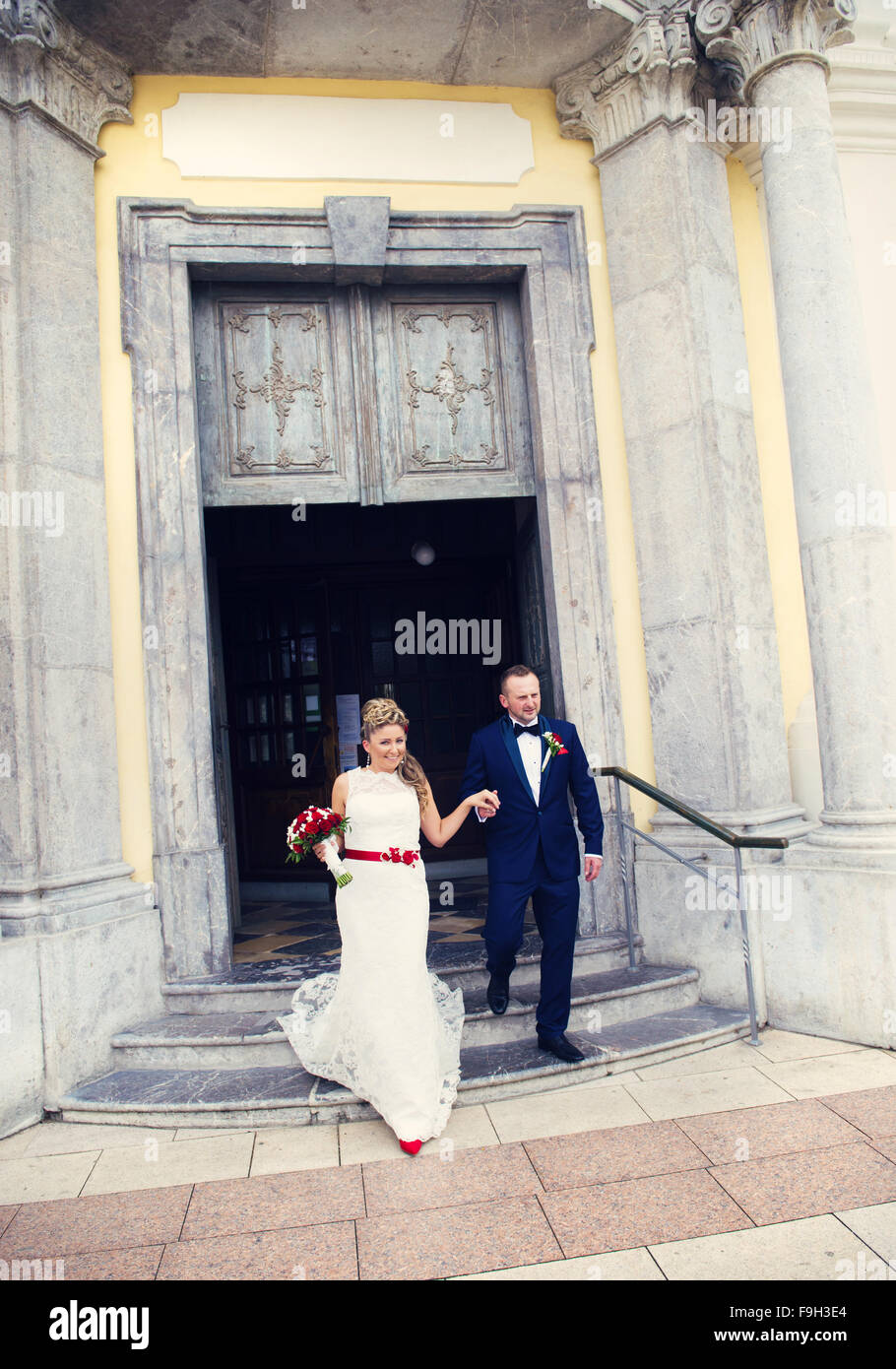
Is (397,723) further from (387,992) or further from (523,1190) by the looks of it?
(523,1190)

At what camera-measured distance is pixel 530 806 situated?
4.06 m

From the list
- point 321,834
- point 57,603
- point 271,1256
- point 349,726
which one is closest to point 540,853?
point 321,834

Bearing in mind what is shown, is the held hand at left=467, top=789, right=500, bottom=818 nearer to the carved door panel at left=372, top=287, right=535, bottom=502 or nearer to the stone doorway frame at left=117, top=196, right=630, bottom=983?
the stone doorway frame at left=117, top=196, right=630, bottom=983

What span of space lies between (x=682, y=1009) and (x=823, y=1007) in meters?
0.67

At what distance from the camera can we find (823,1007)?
4367 millimetres

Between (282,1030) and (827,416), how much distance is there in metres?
4.08

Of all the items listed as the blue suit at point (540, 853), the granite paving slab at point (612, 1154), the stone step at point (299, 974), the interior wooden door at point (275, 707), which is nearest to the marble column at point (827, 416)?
the stone step at point (299, 974)

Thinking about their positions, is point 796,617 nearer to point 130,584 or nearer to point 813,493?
point 813,493

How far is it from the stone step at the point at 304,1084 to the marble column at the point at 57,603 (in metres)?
0.31

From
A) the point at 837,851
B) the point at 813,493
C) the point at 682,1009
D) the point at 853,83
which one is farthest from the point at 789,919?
the point at 853,83

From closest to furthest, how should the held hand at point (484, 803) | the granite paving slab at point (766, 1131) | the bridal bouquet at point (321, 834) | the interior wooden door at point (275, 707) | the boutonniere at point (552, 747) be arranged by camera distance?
the granite paving slab at point (766, 1131) < the bridal bouquet at point (321, 834) < the held hand at point (484, 803) < the boutonniere at point (552, 747) < the interior wooden door at point (275, 707)

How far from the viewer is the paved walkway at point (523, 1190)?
2.63 metres

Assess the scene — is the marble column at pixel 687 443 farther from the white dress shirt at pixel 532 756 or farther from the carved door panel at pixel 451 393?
the white dress shirt at pixel 532 756
